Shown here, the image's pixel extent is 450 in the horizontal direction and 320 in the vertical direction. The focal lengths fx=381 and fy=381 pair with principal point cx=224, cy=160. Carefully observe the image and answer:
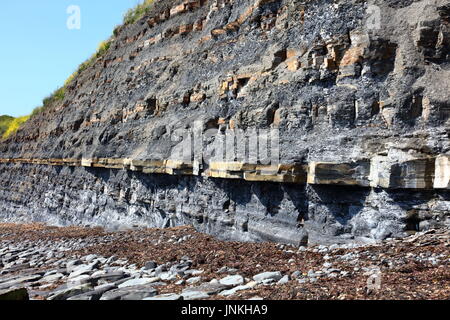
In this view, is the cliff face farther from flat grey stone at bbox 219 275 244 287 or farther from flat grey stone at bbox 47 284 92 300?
flat grey stone at bbox 47 284 92 300

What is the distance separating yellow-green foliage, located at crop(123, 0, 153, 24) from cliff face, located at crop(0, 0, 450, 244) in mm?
5213

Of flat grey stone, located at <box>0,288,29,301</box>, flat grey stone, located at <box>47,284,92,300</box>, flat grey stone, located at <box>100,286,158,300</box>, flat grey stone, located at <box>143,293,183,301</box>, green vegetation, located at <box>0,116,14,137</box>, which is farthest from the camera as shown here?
green vegetation, located at <box>0,116,14,137</box>

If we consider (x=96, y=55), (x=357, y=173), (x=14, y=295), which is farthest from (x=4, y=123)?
(x=357, y=173)

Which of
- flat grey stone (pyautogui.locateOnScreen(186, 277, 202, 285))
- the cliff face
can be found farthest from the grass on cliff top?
flat grey stone (pyautogui.locateOnScreen(186, 277, 202, 285))

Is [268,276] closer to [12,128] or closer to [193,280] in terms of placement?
[193,280]

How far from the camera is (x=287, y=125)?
7.64 metres

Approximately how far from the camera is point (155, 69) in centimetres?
1385

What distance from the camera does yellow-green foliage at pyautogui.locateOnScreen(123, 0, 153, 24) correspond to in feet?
62.5

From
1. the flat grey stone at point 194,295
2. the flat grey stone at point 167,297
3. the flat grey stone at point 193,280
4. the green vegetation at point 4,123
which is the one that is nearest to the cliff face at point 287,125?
the flat grey stone at point 193,280

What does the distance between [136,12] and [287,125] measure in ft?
48.6

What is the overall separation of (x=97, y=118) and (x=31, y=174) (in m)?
8.40

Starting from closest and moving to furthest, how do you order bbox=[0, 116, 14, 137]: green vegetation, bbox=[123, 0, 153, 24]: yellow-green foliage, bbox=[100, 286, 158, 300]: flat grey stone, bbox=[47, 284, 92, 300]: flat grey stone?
bbox=[100, 286, 158, 300]: flat grey stone → bbox=[47, 284, 92, 300]: flat grey stone → bbox=[123, 0, 153, 24]: yellow-green foliage → bbox=[0, 116, 14, 137]: green vegetation
